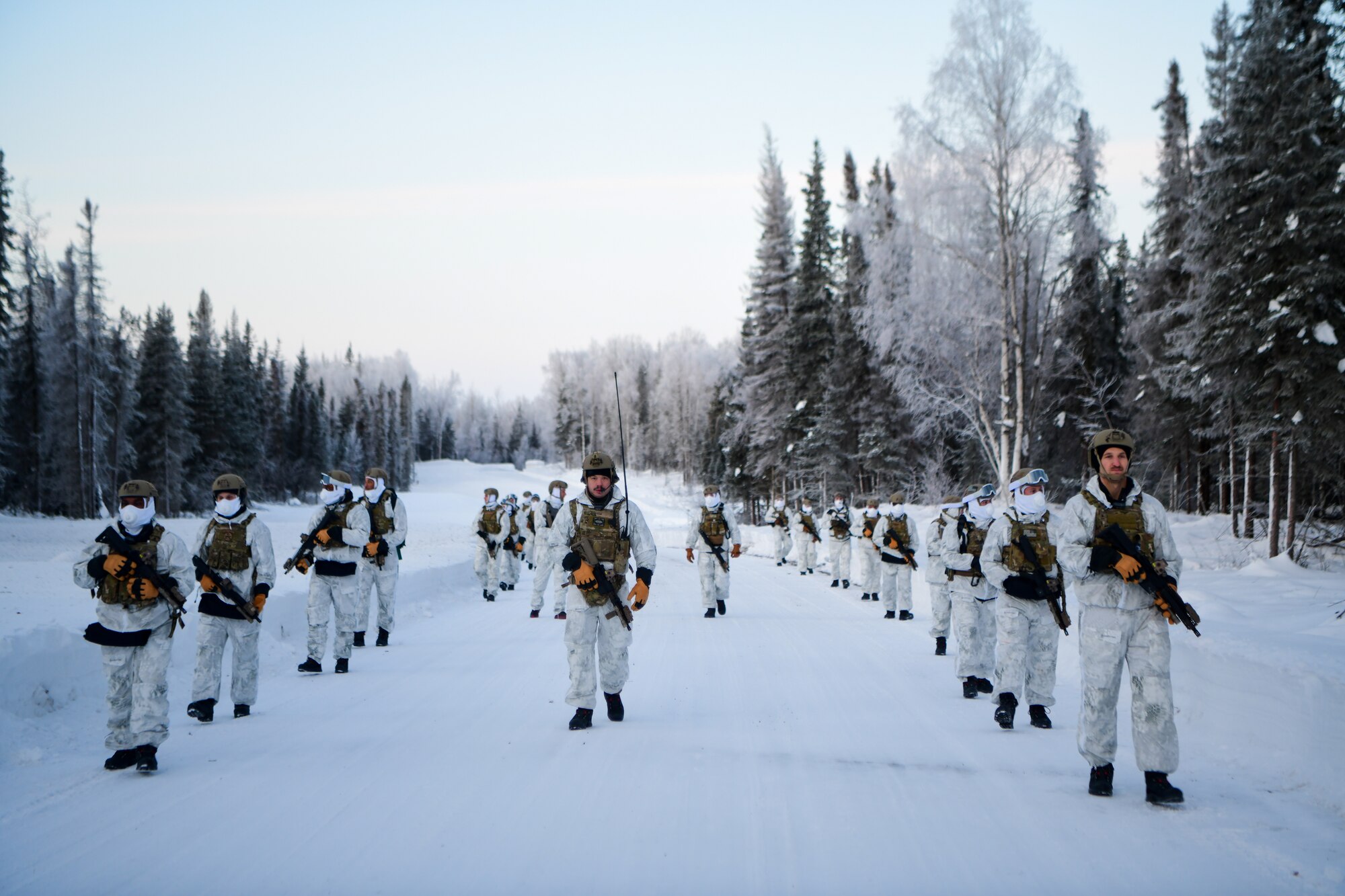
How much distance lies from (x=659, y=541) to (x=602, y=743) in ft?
119

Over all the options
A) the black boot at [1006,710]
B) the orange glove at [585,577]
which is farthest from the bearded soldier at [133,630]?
the black boot at [1006,710]

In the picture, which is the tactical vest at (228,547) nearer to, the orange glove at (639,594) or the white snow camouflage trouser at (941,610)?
the orange glove at (639,594)

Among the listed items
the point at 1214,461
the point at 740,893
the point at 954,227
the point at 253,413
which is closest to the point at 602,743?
the point at 740,893

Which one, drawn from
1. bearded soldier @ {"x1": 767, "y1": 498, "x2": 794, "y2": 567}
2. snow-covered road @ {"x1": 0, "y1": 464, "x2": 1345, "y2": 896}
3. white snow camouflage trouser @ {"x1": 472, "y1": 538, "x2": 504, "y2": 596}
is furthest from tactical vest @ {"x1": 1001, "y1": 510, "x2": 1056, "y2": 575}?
bearded soldier @ {"x1": 767, "y1": 498, "x2": 794, "y2": 567}

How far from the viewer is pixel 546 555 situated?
534 inches

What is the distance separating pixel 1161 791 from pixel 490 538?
1530 cm

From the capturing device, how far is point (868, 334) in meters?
25.7

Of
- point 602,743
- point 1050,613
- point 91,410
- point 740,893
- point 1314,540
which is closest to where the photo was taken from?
point 740,893

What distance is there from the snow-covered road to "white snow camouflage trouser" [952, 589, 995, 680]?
419 millimetres

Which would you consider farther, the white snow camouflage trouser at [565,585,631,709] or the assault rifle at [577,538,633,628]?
the assault rifle at [577,538,633,628]

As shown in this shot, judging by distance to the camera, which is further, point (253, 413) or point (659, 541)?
point (253, 413)

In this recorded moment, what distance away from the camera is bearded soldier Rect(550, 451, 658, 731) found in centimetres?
695

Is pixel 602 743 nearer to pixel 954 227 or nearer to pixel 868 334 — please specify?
pixel 954 227

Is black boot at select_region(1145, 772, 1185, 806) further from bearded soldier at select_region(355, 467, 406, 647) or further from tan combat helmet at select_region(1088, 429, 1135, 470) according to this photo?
bearded soldier at select_region(355, 467, 406, 647)
